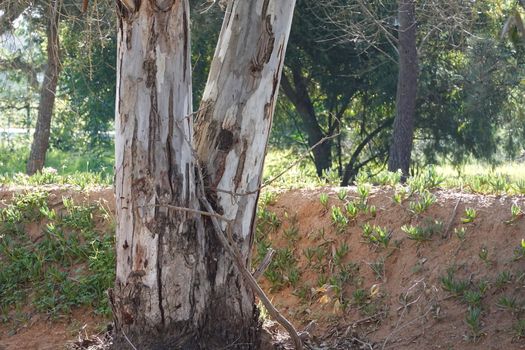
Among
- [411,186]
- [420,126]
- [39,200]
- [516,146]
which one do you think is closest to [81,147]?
[420,126]

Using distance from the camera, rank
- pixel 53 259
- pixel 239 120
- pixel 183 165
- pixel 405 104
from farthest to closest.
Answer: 1. pixel 405 104
2. pixel 53 259
3. pixel 239 120
4. pixel 183 165

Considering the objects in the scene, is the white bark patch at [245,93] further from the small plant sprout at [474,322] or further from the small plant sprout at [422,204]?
the small plant sprout at [422,204]

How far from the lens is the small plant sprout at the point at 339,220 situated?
7090mm

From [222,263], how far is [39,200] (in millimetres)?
3474

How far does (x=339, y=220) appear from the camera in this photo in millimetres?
→ 7109

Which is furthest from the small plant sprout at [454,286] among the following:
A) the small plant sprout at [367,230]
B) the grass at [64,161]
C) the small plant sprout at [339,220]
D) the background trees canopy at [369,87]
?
the grass at [64,161]

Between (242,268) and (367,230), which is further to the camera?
(367,230)

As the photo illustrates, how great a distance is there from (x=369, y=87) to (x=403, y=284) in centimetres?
1139

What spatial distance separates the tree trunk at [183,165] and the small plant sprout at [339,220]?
180cm

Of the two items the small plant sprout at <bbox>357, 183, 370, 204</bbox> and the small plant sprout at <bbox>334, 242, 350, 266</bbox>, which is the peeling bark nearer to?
the small plant sprout at <bbox>334, 242, 350, 266</bbox>

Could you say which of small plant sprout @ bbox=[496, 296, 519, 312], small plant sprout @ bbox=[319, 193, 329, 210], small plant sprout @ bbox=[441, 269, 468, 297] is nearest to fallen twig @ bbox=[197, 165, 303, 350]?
small plant sprout @ bbox=[441, 269, 468, 297]

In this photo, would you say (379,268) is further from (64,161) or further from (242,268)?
(64,161)

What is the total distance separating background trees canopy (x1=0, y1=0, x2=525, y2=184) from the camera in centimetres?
1579

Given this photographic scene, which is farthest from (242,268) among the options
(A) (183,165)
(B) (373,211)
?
(B) (373,211)
